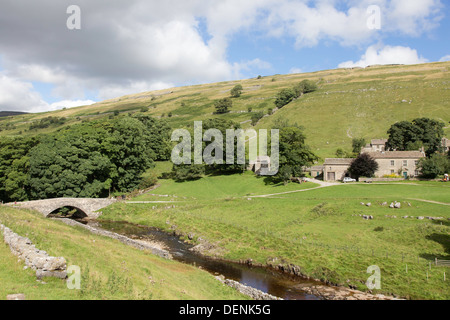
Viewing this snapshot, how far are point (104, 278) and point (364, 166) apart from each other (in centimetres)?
6439

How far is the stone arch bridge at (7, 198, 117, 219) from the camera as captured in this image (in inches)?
1973

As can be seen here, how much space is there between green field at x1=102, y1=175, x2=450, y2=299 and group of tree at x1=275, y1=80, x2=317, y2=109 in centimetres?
10341

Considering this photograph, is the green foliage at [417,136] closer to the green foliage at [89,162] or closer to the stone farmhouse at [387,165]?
the stone farmhouse at [387,165]

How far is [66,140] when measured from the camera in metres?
64.2

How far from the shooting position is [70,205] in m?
55.0

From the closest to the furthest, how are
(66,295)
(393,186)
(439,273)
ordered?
(66,295) → (439,273) → (393,186)

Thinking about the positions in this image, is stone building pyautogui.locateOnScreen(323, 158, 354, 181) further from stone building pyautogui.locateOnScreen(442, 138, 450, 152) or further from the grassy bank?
the grassy bank

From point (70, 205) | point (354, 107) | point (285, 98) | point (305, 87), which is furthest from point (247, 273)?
point (305, 87)

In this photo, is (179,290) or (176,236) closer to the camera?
(179,290)

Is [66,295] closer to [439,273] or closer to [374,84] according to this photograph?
[439,273]

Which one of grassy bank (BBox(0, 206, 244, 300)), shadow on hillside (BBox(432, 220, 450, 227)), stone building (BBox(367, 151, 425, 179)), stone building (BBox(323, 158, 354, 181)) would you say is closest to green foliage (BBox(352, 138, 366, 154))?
stone building (BBox(367, 151, 425, 179))

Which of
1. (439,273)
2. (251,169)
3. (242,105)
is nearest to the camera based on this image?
(439,273)

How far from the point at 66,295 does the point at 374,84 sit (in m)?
Answer: 180
